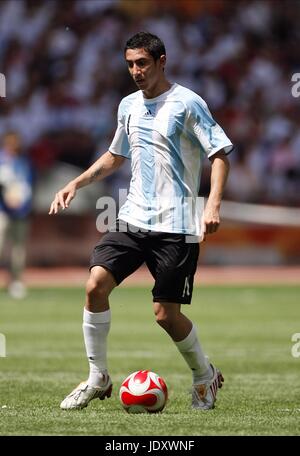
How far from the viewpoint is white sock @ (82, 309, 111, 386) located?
729 cm

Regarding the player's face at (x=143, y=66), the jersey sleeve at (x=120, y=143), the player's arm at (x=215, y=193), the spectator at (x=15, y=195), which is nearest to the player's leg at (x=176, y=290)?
the player's arm at (x=215, y=193)

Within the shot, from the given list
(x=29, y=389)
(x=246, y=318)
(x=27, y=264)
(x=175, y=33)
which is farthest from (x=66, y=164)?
(x=29, y=389)

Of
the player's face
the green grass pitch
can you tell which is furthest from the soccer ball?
the player's face

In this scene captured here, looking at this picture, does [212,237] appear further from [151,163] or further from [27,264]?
[151,163]

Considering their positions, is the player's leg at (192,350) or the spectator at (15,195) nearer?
the player's leg at (192,350)

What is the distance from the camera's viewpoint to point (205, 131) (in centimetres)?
715

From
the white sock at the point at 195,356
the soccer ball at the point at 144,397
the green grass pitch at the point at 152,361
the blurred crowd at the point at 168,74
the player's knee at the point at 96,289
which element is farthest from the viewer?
the blurred crowd at the point at 168,74

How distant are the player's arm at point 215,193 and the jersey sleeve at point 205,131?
0.05 m

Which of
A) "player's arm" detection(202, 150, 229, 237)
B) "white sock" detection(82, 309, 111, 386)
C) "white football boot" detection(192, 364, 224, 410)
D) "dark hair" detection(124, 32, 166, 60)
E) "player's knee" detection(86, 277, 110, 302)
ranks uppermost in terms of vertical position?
"dark hair" detection(124, 32, 166, 60)

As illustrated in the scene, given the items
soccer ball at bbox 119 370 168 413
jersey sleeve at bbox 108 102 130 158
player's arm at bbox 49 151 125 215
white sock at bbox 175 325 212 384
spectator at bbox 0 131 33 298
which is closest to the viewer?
soccer ball at bbox 119 370 168 413

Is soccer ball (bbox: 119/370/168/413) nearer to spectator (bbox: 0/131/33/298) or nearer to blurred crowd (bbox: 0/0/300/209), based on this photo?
spectator (bbox: 0/131/33/298)

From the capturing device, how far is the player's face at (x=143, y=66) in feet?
23.3

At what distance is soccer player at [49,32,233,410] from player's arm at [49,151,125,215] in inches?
0.4

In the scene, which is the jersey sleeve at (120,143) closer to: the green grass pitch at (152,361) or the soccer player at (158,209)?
the soccer player at (158,209)
